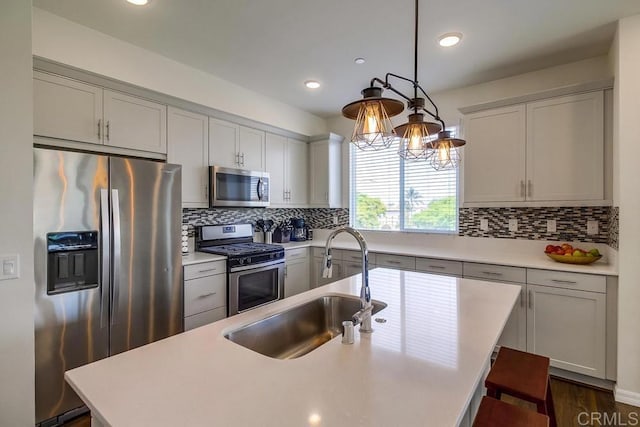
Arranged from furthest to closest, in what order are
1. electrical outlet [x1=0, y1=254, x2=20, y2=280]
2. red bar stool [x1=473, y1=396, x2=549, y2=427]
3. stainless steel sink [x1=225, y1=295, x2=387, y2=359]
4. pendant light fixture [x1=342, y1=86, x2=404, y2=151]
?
electrical outlet [x1=0, y1=254, x2=20, y2=280], stainless steel sink [x1=225, y1=295, x2=387, y2=359], pendant light fixture [x1=342, y1=86, x2=404, y2=151], red bar stool [x1=473, y1=396, x2=549, y2=427]

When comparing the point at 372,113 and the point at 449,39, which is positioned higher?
the point at 449,39

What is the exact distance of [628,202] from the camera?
7.14 feet

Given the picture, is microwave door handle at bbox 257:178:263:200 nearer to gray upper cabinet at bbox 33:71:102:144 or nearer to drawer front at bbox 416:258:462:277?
gray upper cabinet at bbox 33:71:102:144

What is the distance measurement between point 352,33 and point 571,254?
246 cm

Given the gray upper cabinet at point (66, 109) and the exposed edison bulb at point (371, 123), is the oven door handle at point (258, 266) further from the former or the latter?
the exposed edison bulb at point (371, 123)

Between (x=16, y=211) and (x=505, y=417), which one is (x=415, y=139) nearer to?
(x=505, y=417)

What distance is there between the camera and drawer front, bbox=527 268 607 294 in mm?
2342

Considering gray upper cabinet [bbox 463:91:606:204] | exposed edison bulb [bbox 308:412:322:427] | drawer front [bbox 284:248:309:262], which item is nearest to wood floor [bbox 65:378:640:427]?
gray upper cabinet [bbox 463:91:606:204]

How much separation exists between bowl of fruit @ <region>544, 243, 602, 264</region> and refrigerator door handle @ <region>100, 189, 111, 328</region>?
11.1 feet

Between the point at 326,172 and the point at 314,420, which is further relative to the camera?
the point at 326,172

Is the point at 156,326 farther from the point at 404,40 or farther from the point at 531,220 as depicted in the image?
the point at 531,220

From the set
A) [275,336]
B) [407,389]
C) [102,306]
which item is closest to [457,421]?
[407,389]

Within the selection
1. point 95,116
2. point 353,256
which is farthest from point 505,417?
point 95,116

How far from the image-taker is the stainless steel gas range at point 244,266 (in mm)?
2961
